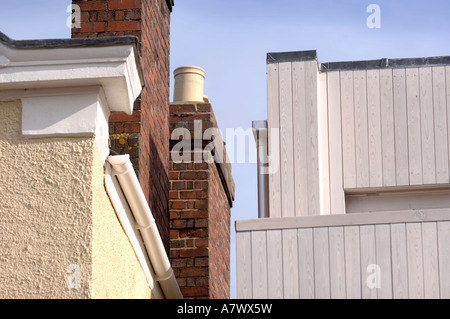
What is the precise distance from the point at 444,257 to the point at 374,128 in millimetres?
1250

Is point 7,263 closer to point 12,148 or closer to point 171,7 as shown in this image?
point 12,148

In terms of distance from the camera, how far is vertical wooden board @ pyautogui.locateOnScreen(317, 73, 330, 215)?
729cm

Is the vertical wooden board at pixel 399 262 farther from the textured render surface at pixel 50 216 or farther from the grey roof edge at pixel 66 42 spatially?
the grey roof edge at pixel 66 42

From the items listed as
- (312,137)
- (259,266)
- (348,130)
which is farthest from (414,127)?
(259,266)

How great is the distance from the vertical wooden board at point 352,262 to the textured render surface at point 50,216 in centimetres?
185

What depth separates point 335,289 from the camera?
6.57 m

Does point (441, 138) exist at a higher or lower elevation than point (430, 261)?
higher

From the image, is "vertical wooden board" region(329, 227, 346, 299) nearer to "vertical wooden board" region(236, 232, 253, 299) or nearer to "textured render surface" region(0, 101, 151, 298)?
"vertical wooden board" region(236, 232, 253, 299)

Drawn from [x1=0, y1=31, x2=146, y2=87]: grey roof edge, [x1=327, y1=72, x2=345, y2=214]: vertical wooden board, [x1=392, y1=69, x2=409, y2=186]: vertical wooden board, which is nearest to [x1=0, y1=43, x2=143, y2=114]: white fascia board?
[x1=0, y1=31, x2=146, y2=87]: grey roof edge

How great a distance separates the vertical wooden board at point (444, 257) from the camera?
21.2 feet

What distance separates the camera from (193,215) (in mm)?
8648

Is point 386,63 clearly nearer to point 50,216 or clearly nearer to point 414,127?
point 414,127

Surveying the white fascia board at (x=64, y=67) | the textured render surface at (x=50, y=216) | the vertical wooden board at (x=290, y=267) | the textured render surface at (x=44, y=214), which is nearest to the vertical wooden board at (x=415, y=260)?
the vertical wooden board at (x=290, y=267)

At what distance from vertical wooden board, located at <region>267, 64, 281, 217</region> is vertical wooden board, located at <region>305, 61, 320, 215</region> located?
Answer: 213 millimetres
